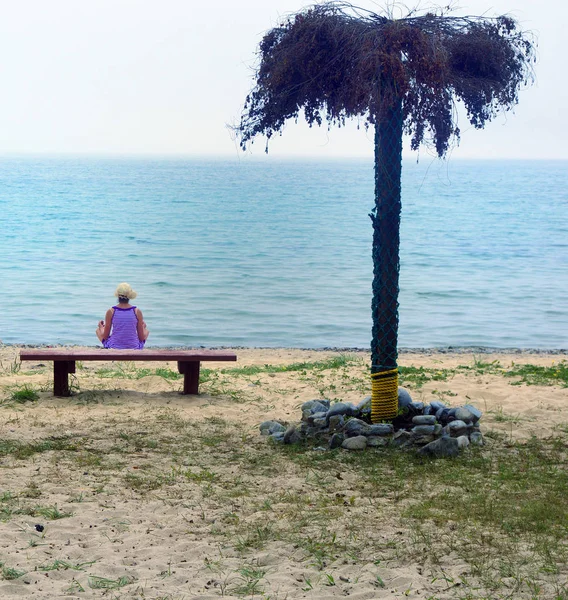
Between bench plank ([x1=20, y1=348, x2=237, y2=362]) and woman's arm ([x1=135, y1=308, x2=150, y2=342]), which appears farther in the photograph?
woman's arm ([x1=135, y1=308, x2=150, y2=342])

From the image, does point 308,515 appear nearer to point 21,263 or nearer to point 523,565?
point 523,565

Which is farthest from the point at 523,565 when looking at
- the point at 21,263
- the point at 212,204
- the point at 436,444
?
the point at 212,204

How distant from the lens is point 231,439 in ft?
27.0

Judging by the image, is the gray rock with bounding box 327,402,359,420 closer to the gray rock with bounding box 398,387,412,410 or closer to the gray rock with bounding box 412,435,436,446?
the gray rock with bounding box 398,387,412,410

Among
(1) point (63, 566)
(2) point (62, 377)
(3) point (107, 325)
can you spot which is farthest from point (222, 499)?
(3) point (107, 325)

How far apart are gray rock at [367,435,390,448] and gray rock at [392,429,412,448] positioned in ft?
0.23

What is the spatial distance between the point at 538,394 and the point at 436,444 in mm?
2724

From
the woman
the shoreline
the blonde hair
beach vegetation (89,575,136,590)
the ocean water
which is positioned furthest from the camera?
the ocean water

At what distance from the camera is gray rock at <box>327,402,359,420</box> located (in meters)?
8.41

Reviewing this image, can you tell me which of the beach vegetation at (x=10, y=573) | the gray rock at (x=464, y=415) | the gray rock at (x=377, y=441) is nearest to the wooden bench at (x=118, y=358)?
the gray rock at (x=377, y=441)

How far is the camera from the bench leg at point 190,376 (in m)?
9.73

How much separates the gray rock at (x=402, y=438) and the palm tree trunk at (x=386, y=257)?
32 centimetres

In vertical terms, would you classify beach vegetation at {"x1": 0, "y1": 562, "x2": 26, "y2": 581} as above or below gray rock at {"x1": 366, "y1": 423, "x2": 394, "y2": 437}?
below

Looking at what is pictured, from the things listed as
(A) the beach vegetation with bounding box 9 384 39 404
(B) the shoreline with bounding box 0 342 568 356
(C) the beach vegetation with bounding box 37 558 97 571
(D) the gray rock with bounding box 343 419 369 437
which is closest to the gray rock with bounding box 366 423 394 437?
(D) the gray rock with bounding box 343 419 369 437
